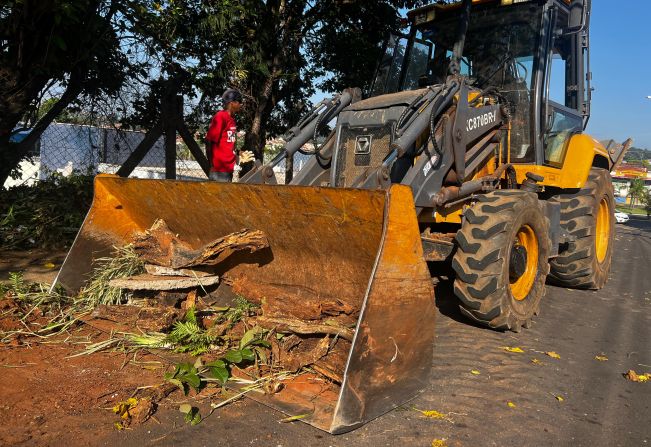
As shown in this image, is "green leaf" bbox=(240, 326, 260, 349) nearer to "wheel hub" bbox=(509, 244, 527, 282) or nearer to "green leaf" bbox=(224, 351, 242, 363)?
"green leaf" bbox=(224, 351, 242, 363)

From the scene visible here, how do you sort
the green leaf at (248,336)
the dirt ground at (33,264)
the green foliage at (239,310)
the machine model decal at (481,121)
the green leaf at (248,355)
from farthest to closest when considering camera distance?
the dirt ground at (33,264) → the machine model decal at (481,121) → the green foliage at (239,310) → the green leaf at (248,336) → the green leaf at (248,355)

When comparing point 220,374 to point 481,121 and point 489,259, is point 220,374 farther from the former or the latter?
point 481,121

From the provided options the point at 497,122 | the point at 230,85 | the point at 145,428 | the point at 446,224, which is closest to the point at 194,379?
the point at 145,428

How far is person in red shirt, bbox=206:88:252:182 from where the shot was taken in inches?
226

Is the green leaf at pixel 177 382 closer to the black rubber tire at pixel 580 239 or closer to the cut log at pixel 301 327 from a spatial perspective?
the cut log at pixel 301 327

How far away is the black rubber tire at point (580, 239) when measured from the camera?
680 cm

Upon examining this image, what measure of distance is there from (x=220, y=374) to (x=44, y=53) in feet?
16.2

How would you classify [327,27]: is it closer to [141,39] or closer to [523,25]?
[141,39]

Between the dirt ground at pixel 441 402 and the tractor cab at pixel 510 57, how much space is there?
230cm

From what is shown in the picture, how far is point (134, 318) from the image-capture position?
430 cm

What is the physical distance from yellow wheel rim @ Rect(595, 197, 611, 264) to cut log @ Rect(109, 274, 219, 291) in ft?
19.4

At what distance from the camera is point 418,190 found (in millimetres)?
4582

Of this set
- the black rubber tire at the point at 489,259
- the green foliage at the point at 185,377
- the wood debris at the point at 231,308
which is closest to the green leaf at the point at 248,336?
the wood debris at the point at 231,308

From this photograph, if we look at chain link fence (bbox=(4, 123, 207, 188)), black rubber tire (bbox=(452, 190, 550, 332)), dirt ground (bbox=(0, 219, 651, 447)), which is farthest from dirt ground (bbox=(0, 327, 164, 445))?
chain link fence (bbox=(4, 123, 207, 188))
